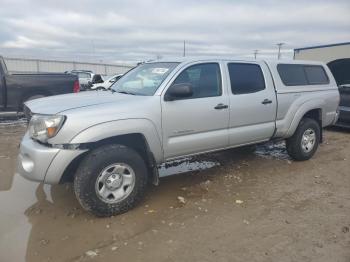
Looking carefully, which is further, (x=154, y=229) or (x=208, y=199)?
(x=208, y=199)

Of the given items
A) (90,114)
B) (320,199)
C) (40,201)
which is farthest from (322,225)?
(40,201)

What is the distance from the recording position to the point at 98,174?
13.4 feet

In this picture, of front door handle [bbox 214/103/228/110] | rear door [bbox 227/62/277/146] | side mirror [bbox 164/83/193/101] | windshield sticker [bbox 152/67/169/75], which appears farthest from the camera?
rear door [bbox 227/62/277/146]

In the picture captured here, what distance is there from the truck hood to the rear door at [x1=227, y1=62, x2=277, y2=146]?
5.02 ft

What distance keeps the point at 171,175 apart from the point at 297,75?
9.21 ft

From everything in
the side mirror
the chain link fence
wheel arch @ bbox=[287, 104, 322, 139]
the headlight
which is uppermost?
the chain link fence

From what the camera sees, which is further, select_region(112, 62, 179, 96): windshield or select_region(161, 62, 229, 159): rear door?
select_region(112, 62, 179, 96): windshield

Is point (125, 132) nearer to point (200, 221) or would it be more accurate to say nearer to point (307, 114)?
point (200, 221)

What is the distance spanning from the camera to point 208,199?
4.81m

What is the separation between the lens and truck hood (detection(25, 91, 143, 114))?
4.11 meters

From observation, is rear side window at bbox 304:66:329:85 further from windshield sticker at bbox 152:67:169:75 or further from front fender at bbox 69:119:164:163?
front fender at bbox 69:119:164:163

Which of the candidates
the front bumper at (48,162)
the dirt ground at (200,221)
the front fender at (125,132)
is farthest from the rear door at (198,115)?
the front bumper at (48,162)

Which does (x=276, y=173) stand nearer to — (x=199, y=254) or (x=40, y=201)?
(x=199, y=254)

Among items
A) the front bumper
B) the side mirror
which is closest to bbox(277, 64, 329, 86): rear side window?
the side mirror
